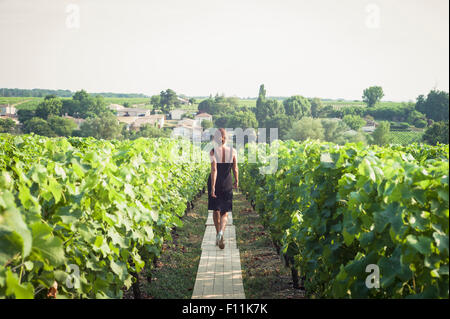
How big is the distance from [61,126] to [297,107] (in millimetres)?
55778

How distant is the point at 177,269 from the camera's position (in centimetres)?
643

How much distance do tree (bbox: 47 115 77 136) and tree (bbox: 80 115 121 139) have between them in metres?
2.92

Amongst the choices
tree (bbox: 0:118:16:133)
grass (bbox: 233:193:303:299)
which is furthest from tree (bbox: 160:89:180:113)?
grass (bbox: 233:193:303:299)

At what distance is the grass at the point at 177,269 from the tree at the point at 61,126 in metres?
78.8

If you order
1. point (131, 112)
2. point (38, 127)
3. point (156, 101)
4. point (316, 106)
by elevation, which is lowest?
point (38, 127)

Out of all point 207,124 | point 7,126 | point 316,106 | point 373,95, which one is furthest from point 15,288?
point 373,95

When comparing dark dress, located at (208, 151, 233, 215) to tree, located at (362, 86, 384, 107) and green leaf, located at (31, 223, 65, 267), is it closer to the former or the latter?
green leaf, located at (31, 223, 65, 267)

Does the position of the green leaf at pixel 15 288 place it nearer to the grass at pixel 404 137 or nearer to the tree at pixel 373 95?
the grass at pixel 404 137

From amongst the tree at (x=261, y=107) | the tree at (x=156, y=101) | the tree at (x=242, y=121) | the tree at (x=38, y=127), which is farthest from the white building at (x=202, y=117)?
the tree at (x=38, y=127)

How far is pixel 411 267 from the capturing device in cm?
230

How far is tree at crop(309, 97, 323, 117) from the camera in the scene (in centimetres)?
11369

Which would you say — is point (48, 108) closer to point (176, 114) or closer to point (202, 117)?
point (176, 114)

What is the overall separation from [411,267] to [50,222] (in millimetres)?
2178
